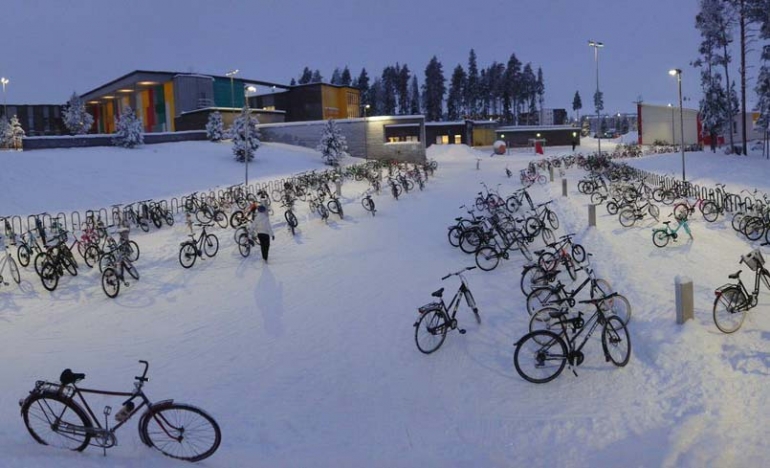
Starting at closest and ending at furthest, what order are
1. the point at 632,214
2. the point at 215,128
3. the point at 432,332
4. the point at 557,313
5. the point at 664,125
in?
the point at 557,313 → the point at 432,332 → the point at 632,214 → the point at 215,128 → the point at 664,125

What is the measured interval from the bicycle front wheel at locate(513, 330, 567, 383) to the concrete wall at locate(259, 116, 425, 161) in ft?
140

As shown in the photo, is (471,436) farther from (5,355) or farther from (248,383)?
(5,355)

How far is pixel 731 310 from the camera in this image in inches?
360

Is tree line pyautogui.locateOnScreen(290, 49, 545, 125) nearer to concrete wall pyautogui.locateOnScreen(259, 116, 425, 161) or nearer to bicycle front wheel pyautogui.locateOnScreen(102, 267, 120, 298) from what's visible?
concrete wall pyautogui.locateOnScreen(259, 116, 425, 161)

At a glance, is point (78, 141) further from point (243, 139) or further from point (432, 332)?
point (432, 332)

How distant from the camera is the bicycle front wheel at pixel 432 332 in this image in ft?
29.4

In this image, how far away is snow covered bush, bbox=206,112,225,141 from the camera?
1802 inches

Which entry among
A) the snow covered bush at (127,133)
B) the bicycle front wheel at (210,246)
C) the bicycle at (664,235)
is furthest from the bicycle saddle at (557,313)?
the snow covered bush at (127,133)

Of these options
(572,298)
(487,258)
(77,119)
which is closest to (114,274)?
(487,258)

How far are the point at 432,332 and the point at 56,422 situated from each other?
504 centimetres

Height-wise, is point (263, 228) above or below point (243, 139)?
below

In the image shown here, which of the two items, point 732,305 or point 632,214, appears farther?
point 632,214

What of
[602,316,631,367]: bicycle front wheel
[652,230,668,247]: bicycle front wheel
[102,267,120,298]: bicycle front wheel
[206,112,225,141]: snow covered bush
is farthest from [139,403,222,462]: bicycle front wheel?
[206,112,225,141]: snow covered bush

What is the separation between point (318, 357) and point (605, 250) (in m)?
8.57
